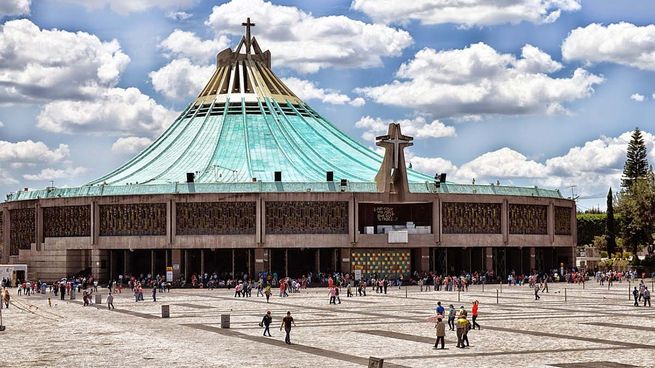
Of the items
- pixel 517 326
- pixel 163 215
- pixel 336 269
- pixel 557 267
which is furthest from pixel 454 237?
pixel 517 326

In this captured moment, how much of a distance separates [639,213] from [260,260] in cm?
4233

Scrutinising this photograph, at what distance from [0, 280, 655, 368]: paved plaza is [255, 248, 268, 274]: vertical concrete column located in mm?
27063

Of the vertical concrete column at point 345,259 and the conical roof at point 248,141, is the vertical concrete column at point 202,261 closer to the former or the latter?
the conical roof at point 248,141

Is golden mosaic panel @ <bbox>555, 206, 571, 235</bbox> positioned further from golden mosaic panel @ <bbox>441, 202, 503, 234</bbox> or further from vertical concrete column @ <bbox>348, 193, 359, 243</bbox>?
Answer: vertical concrete column @ <bbox>348, 193, 359, 243</bbox>

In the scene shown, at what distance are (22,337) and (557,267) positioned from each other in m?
75.0

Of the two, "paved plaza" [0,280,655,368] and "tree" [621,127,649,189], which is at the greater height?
"tree" [621,127,649,189]

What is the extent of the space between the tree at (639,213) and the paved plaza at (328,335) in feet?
165

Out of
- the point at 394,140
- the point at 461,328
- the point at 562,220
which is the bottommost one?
the point at 461,328

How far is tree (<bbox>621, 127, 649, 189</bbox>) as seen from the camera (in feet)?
457

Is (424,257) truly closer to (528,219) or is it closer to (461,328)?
(528,219)

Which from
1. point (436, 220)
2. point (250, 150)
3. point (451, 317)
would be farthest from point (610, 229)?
point (451, 317)

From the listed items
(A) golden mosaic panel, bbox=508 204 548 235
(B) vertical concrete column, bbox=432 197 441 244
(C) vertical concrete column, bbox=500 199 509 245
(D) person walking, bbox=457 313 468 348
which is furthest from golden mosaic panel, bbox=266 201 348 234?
(D) person walking, bbox=457 313 468 348

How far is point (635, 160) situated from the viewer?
460ft

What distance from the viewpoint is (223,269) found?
315 feet
